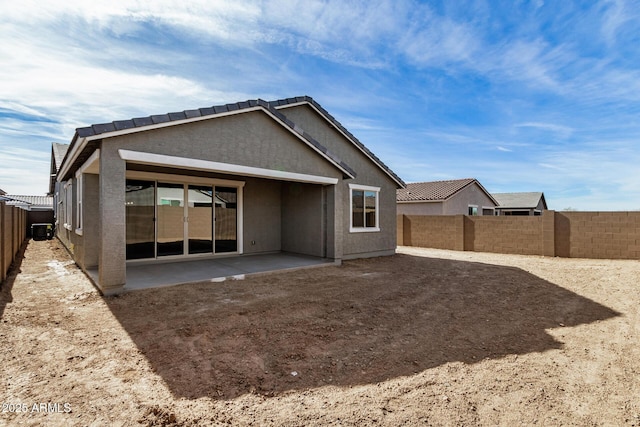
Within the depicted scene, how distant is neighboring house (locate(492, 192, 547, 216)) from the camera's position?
3086 centimetres

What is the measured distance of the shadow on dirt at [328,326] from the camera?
11.8ft

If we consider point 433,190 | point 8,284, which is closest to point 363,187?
point 8,284

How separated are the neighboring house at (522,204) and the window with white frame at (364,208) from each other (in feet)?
72.2

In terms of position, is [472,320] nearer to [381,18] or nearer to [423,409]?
[423,409]

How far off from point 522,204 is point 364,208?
26696 mm

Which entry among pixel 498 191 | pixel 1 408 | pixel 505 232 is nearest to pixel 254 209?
pixel 1 408

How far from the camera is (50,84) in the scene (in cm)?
902

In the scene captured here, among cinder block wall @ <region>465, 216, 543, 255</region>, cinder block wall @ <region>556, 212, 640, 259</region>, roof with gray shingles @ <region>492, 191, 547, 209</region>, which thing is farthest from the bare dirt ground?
roof with gray shingles @ <region>492, 191, 547, 209</region>

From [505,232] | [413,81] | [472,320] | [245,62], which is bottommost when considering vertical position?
[472,320]

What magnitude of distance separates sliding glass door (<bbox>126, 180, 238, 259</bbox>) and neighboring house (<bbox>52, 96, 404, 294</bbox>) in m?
0.03

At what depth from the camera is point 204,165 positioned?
24.2 feet

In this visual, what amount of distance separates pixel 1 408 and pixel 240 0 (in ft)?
28.4

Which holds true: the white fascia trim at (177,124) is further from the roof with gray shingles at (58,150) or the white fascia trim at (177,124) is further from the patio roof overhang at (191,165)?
the roof with gray shingles at (58,150)

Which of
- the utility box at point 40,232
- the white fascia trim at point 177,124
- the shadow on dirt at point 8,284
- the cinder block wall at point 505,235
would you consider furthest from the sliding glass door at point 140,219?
the utility box at point 40,232
